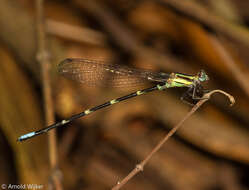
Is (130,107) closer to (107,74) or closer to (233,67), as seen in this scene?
(107,74)

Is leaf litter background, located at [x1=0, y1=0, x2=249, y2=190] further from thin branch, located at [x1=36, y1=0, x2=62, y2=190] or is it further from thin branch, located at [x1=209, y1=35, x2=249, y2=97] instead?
thin branch, located at [x1=36, y1=0, x2=62, y2=190]

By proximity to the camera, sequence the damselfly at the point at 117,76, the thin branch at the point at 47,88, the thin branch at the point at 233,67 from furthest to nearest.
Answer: the thin branch at the point at 233,67 → the damselfly at the point at 117,76 → the thin branch at the point at 47,88

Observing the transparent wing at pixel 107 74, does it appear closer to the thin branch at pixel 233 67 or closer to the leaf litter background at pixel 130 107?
the leaf litter background at pixel 130 107

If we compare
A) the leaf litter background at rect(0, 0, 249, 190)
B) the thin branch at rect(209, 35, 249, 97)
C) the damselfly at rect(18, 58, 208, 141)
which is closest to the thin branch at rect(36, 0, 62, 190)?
the damselfly at rect(18, 58, 208, 141)

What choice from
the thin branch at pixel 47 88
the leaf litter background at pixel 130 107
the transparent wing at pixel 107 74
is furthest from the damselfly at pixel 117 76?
the leaf litter background at pixel 130 107

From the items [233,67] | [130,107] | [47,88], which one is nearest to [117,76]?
[130,107]

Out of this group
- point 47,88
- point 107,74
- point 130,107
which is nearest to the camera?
point 47,88
